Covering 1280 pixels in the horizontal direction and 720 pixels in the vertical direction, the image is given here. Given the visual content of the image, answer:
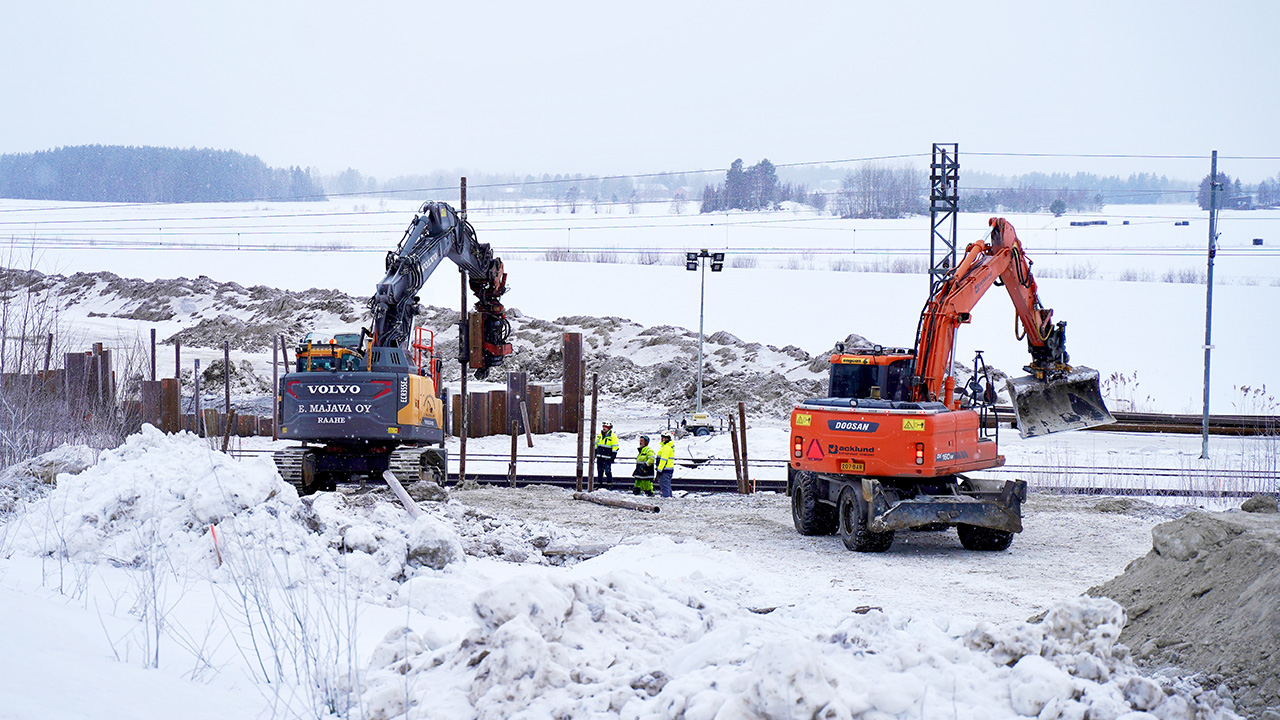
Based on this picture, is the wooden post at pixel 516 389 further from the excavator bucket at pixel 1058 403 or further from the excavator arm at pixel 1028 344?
the excavator bucket at pixel 1058 403

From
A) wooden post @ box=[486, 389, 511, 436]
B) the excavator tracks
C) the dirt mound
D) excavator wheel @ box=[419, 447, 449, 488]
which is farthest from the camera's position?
wooden post @ box=[486, 389, 511, 436]

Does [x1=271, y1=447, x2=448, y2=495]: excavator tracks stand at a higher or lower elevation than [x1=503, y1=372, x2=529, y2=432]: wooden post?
lower

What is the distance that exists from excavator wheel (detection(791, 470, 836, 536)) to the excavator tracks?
25.9ft

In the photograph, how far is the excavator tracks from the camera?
63.8 ft

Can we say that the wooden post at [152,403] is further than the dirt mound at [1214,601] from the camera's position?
Yes

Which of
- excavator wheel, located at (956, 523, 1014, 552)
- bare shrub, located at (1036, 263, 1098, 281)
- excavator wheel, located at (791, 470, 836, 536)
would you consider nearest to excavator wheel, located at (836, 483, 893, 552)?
excavator wheel, located at (791, 470, 836, 536)

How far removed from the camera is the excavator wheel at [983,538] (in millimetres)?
14812

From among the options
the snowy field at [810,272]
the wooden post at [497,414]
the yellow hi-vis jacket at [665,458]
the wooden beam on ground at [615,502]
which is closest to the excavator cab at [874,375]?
the wooden beam on ground at [615,502]

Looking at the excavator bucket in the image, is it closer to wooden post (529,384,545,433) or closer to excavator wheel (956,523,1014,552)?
excavator wheel (956,523,1014,552)

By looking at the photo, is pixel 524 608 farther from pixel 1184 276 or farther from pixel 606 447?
pixel 1184 276

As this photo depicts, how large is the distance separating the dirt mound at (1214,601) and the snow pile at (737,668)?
2.05ft

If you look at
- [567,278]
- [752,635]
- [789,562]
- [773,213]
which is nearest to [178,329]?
[567,278]

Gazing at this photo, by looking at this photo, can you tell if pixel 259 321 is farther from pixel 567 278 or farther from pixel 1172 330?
pixel 1172 330

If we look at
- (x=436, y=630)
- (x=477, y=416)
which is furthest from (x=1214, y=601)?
(x=477, y=416)
